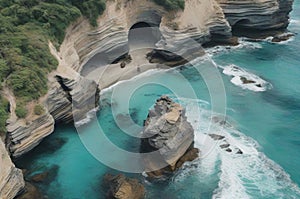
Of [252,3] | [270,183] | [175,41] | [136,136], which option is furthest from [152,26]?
[270,183]

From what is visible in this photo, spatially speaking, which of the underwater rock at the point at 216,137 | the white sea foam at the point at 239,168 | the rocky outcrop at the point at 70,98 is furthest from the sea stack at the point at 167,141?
the rocky outcrop at the point at 70,98

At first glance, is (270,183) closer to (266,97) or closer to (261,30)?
(266,97)

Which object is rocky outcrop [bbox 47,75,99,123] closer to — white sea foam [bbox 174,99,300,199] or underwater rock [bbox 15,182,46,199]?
underwater rock [bbox 15,182,46,199]

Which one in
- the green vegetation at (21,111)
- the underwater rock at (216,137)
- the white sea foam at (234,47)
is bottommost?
the underwater rock at (216,137)

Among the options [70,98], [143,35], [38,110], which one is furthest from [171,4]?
[38,110]

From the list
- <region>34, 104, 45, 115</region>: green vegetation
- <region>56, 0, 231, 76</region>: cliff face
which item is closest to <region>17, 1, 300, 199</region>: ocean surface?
<region>56, 0, 231, 76</region>: cliff face

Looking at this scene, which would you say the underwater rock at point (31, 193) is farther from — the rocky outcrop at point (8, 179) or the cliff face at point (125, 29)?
the cliff face at point (125, 29)
